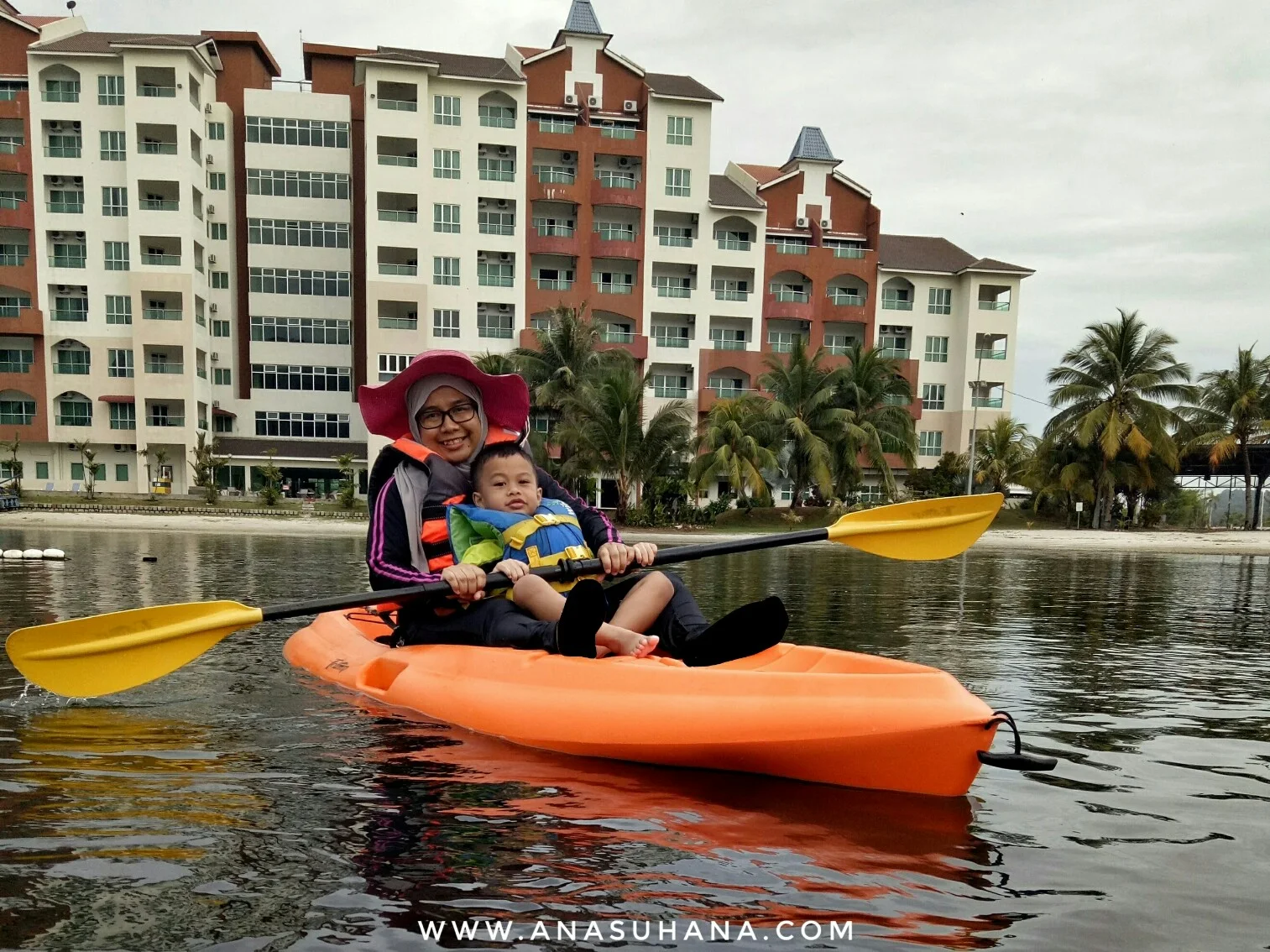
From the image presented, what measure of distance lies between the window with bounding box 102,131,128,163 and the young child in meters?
38.0

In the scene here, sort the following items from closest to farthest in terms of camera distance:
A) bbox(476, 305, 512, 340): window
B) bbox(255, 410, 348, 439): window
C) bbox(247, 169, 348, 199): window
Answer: bbox(476, 305, 512, 340): window → bbox(247, 169, 348, 199): window → bbox(255, 410, 348, 439): window

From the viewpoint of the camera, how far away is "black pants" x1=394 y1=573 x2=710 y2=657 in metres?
4.28

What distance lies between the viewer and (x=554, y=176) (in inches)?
1403

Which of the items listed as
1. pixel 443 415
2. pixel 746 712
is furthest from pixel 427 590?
pixel 746 712

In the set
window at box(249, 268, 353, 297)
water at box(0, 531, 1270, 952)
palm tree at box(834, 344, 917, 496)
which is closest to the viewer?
water at box(0, 531, 1270, 952)

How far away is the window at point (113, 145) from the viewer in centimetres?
3472

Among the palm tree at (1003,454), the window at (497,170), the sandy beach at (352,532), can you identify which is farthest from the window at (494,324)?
the palm tree at (1003,454)

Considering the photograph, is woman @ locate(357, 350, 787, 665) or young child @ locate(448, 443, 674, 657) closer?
woman @ locate(357, 350, 787, 665)

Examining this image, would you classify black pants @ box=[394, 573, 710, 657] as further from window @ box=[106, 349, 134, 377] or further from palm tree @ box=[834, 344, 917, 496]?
window @ box=[106, 349, 134, 377]

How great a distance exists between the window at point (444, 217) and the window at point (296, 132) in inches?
239

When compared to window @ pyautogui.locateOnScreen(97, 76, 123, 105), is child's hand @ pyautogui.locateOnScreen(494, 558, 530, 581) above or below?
below

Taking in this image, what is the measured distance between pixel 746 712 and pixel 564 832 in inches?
32.9

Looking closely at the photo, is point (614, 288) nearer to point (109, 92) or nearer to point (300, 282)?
point (300, 282)

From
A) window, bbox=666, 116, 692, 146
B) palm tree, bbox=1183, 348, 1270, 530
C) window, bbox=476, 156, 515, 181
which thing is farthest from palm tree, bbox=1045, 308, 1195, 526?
window, bbox=476, 156, 515, 181
